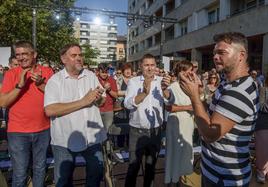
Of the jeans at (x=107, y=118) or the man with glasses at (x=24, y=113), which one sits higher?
the man with glasses at (x=24, y=113)

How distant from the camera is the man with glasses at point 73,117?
358 centimetres

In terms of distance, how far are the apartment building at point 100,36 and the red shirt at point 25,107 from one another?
12622 cm

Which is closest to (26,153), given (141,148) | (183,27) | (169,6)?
(141,148)

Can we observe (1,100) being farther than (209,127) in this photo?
Yes

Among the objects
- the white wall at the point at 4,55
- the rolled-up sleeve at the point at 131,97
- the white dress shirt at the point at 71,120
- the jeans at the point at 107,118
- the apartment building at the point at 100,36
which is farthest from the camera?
the apartment building at the point at 100,36

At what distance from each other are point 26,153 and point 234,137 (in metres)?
2.49

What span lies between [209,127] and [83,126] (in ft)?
5.62

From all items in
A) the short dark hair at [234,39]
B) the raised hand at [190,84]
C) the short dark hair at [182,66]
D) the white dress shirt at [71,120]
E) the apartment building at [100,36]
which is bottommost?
the white dress shirt at [71,120]

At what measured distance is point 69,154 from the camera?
3713mm

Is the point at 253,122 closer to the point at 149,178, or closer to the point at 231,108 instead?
the point at 231,108

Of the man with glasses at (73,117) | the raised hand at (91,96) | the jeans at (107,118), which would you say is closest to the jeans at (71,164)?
the man with glasses at (73,117)

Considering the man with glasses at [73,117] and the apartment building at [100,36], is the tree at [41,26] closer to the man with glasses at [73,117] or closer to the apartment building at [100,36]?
the man with glasses at [73,117]

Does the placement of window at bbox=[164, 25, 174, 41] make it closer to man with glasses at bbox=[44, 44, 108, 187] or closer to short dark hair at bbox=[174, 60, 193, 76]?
short dark hair at bbox=[174, 60, 193, 76]

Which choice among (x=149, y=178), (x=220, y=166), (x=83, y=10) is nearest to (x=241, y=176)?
(x=220, y=166)
